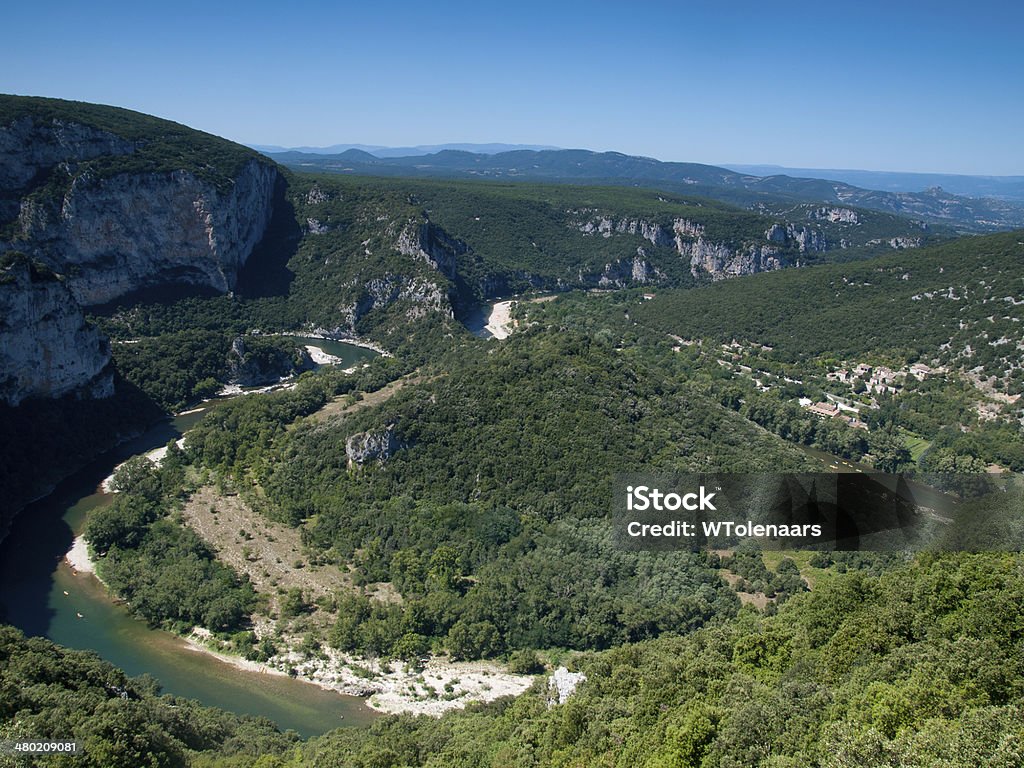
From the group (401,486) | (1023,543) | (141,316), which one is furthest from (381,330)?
(1023,543)

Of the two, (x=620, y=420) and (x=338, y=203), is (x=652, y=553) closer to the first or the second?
(x=620, y=420)

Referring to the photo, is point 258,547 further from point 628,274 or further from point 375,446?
point 628,274

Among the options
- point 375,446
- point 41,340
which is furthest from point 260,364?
point 375,446

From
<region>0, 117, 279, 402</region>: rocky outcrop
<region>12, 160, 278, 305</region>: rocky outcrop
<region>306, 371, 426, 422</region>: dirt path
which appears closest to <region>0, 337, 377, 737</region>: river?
<region>306, 371, 426, 422</region>: dirt path

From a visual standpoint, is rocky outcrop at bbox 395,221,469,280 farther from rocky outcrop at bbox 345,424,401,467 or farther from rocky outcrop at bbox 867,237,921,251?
rocky outcrop at bbox 867,237,921,251

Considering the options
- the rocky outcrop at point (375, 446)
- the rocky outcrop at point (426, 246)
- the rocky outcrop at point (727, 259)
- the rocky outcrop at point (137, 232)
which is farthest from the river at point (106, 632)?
the rocky outcrop at point (727, 259)

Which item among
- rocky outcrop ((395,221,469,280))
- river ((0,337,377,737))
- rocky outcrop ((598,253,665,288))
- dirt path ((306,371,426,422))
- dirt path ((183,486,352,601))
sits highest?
rocky outcrop ((395,221,469,280))
